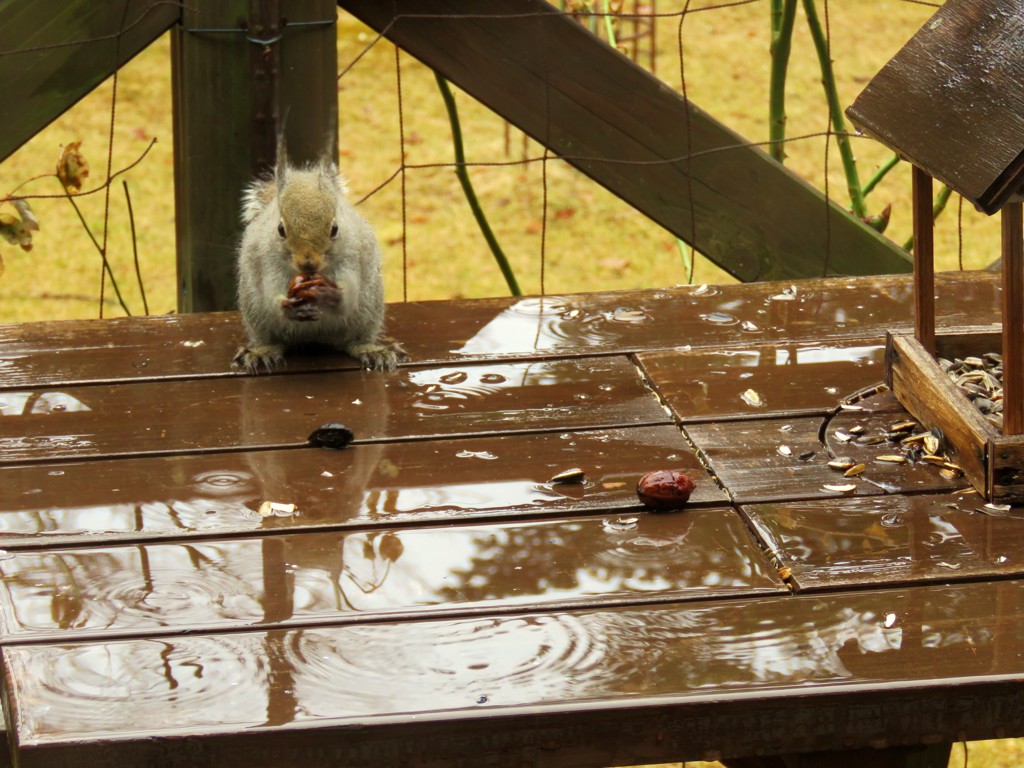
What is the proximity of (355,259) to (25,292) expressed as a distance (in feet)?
9.78

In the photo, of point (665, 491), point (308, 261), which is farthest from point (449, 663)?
point (308, 261)

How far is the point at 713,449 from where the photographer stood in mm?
1842

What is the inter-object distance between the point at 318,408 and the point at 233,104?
76 centimetres

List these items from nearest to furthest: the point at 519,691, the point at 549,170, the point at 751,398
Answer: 1. the point at 519,691
2. the point at 751,398
3. the point at 549,170

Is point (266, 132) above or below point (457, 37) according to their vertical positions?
below

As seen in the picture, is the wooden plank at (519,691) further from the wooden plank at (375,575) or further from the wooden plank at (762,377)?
the wooden plank at (762,377)

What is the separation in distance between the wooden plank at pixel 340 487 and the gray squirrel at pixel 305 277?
0.44 meters

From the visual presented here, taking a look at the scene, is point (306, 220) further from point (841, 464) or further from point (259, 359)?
point (841, 464)

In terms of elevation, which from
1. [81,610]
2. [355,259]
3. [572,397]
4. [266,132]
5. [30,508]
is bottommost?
[81,610]

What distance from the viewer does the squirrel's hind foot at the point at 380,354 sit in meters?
2.23

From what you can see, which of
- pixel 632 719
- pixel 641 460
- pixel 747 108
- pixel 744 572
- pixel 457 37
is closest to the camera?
pixel 632 719

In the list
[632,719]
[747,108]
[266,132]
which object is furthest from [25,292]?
[632,719]

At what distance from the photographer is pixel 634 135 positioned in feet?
8.98

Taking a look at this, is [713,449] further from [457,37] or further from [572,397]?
[457,37]
